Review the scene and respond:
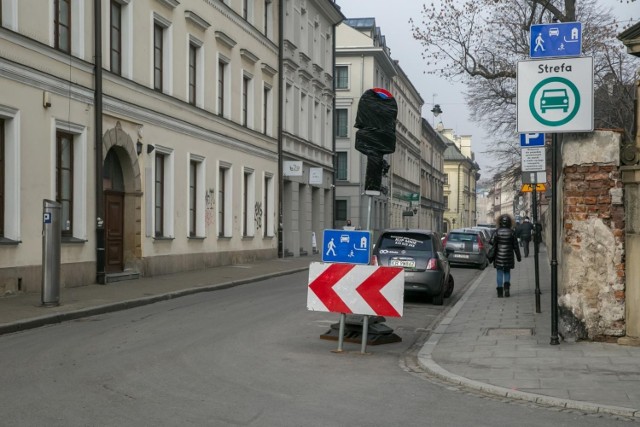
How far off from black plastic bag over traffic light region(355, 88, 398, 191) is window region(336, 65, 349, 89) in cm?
4516

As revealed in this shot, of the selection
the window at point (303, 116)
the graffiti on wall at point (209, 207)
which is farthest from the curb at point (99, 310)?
the window at point (303, 116)

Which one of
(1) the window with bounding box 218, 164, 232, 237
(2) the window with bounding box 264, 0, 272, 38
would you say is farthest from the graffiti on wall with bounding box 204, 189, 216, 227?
(2) the window with bounding box 264, 0, 272, 38

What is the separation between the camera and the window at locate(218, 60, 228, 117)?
27000mm

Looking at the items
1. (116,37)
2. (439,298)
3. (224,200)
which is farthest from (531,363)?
(224,200)

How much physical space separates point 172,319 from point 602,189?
7017mm

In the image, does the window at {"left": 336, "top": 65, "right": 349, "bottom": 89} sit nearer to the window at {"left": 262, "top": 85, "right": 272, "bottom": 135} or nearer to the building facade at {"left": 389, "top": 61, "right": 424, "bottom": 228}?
the building facade at {"left": 389, "top": 61, "right": 424, "bottom": 228}

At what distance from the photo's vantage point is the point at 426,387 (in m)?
7.66

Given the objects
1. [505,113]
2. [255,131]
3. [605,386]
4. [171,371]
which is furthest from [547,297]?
[505,113]

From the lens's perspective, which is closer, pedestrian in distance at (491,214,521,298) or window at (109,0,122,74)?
pedestrian in distance at (491,214,521,298)

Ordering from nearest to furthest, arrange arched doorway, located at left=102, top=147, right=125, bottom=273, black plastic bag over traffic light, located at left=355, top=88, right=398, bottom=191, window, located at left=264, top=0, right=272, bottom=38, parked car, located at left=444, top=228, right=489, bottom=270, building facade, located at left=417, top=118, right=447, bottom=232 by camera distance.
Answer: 1. black plastic bag over traffic light, located at left=355, top=88, right=398, bottom=191
2. arched doorway, located at left=102, top=147, right=125, bottom=273
3. parked car, located at left=444, top=228, right=489, bottom=270
4. window, located at left=264, top=0, right=272, bottom=38
5. building facade, located at left=417, top=118, right=447, bottom=232

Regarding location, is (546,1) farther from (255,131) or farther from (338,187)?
(338,187)

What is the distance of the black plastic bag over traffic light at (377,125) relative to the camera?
1091cm

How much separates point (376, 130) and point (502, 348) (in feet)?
11.2

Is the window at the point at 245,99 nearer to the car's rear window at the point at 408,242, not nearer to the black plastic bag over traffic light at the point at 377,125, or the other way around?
Answer: the car's rear window at the point at 408,242
